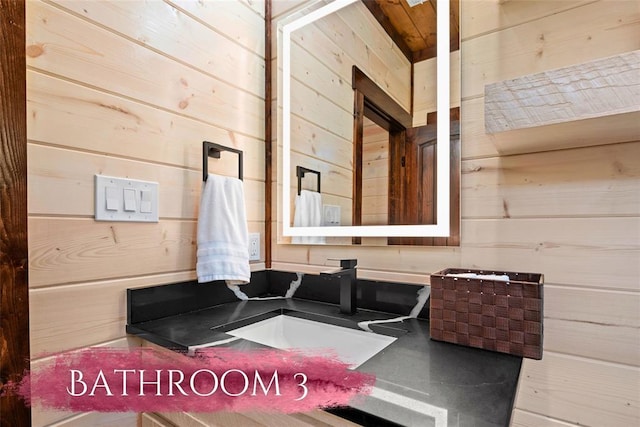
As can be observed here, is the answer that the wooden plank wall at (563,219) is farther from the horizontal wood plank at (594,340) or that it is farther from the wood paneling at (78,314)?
the wood paneling at (78,314)

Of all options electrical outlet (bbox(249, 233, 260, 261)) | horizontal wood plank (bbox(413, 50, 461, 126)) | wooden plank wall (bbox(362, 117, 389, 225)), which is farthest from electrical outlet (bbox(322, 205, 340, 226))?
horizontal wood plank (bbox(413, 50, 461, 126))

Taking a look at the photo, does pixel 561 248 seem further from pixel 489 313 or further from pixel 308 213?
pixel 308 213

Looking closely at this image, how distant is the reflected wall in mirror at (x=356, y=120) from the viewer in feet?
3.47

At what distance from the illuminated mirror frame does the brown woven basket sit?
0.84 feet

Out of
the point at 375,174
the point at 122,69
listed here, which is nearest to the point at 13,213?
the point at 122,69

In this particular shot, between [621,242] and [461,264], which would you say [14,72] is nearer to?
[461,264]

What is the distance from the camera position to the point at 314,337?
42.5 inches

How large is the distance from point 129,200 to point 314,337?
0.68 metres

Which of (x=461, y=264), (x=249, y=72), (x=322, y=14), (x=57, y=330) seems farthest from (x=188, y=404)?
(x=322, y=14)

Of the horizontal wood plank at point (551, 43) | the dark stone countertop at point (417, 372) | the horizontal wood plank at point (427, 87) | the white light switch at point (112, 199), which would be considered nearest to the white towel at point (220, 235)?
the dark stone countertop at point (417, 372)

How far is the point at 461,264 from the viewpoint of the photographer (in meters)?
0.98

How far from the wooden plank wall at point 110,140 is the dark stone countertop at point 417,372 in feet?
0.57

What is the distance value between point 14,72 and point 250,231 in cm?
81

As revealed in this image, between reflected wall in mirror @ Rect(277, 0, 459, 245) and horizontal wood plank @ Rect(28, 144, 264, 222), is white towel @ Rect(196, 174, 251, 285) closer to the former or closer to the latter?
horizontal wood plank @ Rect(28, 144, 264, 222)
